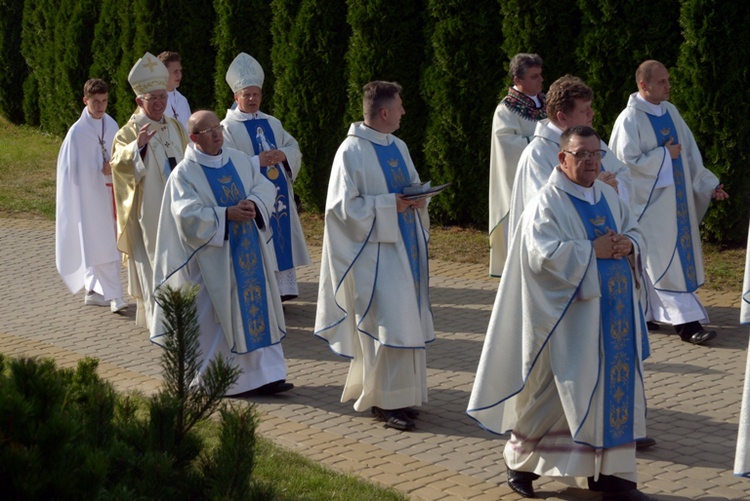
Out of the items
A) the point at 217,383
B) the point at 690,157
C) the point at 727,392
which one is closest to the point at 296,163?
the point at 690,157

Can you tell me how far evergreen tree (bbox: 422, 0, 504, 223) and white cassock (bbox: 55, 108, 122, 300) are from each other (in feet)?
13.7

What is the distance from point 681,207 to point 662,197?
0.24 meters

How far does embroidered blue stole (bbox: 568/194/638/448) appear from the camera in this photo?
19.1ft

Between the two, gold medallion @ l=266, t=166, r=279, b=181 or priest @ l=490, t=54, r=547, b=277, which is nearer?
priest @ l=490, t=54, r=547, b=277

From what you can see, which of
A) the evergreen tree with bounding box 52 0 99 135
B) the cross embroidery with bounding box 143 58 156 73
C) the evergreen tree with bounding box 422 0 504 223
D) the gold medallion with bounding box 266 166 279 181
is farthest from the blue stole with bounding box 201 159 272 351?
the evergreen tree with bounding box 52 0 99 135

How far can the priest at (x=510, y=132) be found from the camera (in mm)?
9359

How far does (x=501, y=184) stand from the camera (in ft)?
33.2

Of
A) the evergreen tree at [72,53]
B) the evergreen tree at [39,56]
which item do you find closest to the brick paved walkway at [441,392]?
the evergreen tree at [72,53]

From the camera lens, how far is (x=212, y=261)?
7855mm

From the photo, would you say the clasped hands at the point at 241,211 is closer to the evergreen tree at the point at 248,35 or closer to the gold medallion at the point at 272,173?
the gold medallion at the point at 272,173

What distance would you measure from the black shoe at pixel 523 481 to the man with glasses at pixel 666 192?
3.52m

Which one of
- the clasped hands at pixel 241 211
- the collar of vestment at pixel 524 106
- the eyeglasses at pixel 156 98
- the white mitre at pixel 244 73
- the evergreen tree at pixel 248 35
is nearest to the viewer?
the clasped hands at pixel 241 211

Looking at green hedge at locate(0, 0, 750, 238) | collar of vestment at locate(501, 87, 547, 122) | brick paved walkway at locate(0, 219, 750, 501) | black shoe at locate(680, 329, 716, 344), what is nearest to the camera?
brick paved walkway at locate(0, 219, 750, 501)

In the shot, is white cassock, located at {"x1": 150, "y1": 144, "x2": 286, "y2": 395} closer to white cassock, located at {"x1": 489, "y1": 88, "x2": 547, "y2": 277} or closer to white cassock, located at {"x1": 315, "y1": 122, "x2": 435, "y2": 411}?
white cassock, located at {"x1": 315, "y1": 122, "x2": 435, "y2": 411}
